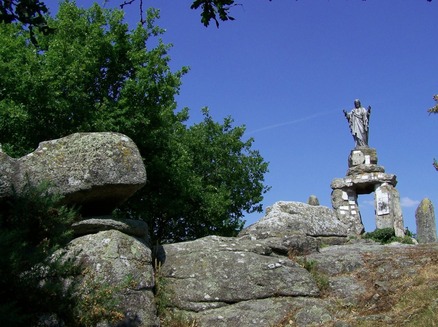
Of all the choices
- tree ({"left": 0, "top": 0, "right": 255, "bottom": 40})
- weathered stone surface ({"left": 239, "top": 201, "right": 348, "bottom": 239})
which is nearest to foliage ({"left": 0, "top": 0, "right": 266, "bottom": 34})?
tree ({"left": 0, "top": 0, "right": 255, "bottom": 40})

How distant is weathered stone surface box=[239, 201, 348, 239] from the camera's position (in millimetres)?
16219

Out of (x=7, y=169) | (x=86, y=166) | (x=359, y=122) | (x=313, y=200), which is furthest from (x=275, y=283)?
(x=359, y=122)

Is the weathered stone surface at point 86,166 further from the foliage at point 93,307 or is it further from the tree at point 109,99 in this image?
the tree at point 109,99

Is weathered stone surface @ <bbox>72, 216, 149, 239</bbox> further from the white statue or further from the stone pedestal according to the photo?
the white statue

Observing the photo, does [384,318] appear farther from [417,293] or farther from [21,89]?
[21,89]

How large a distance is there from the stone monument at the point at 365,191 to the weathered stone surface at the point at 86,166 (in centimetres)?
1377

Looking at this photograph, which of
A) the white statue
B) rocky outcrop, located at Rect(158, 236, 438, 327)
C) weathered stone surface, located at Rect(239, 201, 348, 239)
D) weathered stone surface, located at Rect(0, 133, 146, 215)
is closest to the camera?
rocky outcrop, located at Rect(158, 236, 438, 327)

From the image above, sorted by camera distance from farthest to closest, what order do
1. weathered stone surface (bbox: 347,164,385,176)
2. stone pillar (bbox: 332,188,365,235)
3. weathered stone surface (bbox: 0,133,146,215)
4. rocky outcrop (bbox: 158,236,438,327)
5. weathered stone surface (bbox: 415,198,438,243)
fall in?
weathered stone surface (bbox: 347,164,385,176) < stone pillar (bbox: 332,188,365,235) < weathered stone surface (bbox: 415,198,438,243) < weathered stone surface (bbox: 0,133,146,215) < rocky outcrop (bbox: 158,236,438,327)

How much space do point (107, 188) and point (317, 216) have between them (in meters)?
8.36

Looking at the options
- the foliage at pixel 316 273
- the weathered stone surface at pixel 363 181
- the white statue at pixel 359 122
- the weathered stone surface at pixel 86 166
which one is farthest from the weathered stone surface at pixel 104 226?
the white statue at pixel 359 122

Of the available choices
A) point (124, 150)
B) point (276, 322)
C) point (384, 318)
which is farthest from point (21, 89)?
point (384, 318)

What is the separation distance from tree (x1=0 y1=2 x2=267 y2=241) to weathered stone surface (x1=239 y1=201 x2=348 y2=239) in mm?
5868

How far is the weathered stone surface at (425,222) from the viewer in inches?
741

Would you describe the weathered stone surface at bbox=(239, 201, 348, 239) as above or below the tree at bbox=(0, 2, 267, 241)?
below
